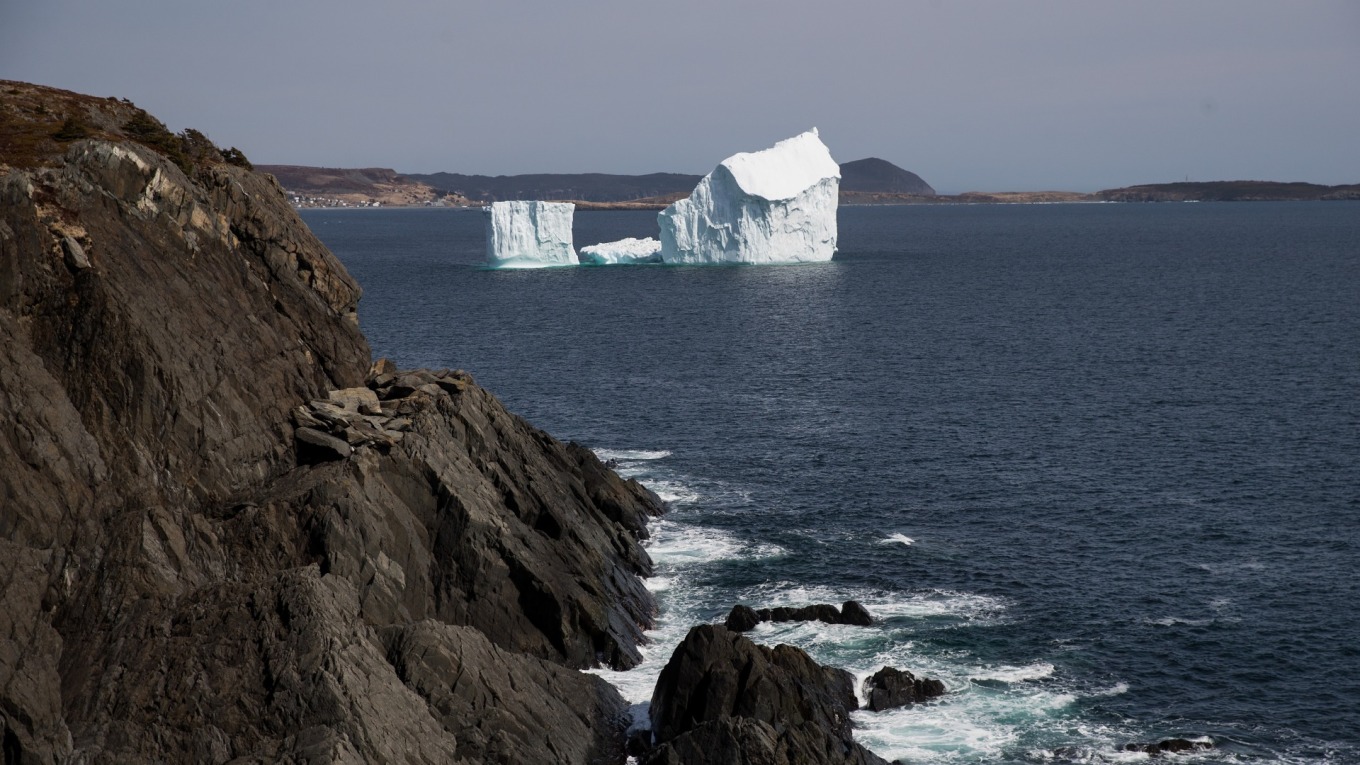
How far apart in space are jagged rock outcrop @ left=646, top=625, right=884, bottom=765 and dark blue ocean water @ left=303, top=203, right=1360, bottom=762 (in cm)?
241

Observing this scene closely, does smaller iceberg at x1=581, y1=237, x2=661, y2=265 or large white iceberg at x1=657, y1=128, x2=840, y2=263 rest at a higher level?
large white iceberg at x1=657, y1=128, x2=840, y2=263

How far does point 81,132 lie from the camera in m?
41.2

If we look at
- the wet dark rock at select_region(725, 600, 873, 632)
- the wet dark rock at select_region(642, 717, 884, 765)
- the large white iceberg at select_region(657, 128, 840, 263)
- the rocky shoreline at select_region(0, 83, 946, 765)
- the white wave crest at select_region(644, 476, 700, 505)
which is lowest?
the wet dark rock at select_region(725, 600, 873, 632)

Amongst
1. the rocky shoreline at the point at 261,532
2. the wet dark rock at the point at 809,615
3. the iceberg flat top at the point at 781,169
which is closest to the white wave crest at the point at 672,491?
the rocky shoreline at the point at 261,532

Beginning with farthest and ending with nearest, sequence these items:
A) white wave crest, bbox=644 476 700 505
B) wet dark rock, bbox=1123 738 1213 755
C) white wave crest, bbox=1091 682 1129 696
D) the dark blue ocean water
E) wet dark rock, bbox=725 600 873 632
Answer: white wave crest, bbox=644 476 700 505 → wet dark rock, bbox=725 600 873 632 → the dark blue ocean water → white wave crest, bbox=1091 682 1129 696 → wet dark rock, bbox=1123 738 1213 755

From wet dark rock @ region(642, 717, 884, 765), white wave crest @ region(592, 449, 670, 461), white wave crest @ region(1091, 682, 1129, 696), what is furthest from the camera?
white wave crest @ region(592, 449, 670, 461)

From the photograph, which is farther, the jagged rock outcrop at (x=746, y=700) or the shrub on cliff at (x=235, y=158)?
the shrub on cliff at (x=235, y=158)

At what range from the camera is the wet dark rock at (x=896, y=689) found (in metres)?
35.1

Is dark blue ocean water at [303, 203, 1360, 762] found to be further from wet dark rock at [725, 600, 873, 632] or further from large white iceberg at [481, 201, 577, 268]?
large white iceberg at [481, 201, 577, 268]

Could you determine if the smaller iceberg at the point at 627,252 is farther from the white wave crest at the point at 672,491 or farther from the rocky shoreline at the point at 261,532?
the rocky shoreline at the point at 261,532

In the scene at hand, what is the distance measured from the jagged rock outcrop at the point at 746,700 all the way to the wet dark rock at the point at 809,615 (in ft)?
21.1

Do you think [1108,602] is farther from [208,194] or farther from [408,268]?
[408,268]

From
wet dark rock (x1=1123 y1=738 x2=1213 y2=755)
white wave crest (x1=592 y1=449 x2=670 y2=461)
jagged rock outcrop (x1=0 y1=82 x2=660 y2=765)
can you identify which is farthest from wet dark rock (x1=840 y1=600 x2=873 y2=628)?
white wave crest (x1=592 y1=449 x2=670 y2=461)

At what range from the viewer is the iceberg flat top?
135000mm
